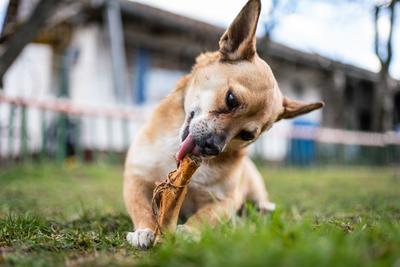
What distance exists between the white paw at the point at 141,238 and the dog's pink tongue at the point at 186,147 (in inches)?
18.5

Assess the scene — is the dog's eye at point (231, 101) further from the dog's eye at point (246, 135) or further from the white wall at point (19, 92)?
the white wall at point (19, 92)

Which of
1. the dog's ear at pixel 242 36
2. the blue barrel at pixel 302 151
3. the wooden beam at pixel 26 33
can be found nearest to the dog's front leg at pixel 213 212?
the dog's ear at pixel 242 36

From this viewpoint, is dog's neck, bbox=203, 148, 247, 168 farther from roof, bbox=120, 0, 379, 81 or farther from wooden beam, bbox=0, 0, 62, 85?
roof, bbox=120, 0, 379, 81

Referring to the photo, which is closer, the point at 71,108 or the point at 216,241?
the point at 216,241

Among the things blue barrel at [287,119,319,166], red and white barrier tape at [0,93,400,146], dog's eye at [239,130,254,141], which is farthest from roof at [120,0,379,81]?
dog's eye at [239,130,254,141]

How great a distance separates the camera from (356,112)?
2609 centimetres

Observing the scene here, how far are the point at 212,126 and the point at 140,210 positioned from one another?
2.38 ft

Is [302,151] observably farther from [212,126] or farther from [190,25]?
[212,126]

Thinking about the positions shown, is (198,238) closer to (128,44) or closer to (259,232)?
(259,232)

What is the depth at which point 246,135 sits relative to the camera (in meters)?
3.53

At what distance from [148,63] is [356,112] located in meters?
14.2

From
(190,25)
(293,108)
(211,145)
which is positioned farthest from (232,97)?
(190,25)

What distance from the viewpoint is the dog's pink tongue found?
305 centimetres

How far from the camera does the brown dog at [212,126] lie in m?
3.29
